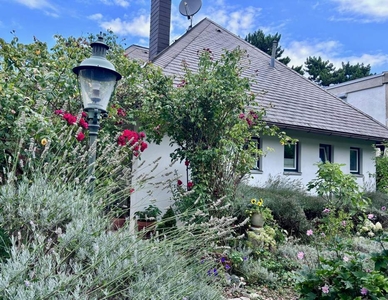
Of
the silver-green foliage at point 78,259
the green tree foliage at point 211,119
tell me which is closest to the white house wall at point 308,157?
the green tree foliage at point 211,119

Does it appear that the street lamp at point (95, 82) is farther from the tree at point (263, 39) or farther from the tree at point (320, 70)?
the tree at point (320, 70)

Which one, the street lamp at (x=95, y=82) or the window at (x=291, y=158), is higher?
the street lamp at (x=95, y=82)

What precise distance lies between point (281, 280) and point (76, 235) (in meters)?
3.15

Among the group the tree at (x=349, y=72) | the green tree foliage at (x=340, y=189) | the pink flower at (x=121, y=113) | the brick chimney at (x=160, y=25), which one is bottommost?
the green tree foliage at (x=340, y=189)

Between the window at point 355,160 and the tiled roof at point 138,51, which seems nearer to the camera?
the window at point 355,160

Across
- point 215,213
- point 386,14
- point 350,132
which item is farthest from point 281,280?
point 386,14

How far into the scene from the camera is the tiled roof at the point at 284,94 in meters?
9.02

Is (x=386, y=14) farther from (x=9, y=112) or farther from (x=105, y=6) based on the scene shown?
(x=9, y=112)

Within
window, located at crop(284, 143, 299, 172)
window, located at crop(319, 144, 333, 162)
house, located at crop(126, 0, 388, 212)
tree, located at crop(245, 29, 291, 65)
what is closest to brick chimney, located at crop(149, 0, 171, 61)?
house, located at crop(126, 0, 388, 212)

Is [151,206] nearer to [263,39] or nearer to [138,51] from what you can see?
[138,51]

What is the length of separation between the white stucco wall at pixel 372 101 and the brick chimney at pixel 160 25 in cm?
1435

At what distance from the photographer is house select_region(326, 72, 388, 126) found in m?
17.8

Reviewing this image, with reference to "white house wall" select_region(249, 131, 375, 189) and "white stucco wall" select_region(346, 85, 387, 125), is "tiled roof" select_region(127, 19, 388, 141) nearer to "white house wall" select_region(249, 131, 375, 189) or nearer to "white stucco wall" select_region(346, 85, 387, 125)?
"white house wall" select_region(249, 131, 375, 189)

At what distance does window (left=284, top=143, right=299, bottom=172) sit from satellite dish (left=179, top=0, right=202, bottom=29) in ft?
19.7
